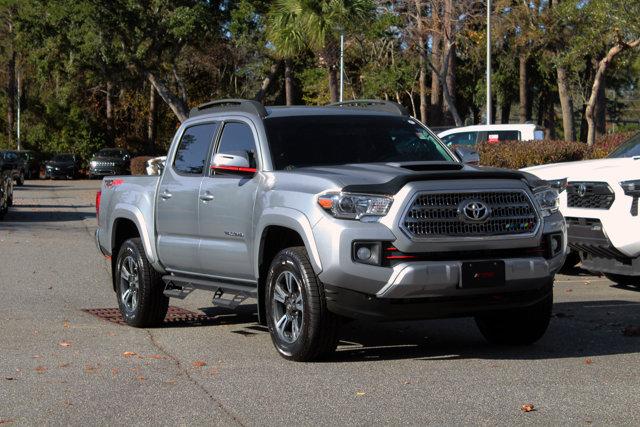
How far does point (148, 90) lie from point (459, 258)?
63.8 m

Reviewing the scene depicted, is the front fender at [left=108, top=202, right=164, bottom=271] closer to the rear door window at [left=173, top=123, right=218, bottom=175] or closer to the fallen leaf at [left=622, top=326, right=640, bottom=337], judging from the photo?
the rear door window at [left=173, top=123, right=218, bottom=175]

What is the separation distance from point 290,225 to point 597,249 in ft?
15.8

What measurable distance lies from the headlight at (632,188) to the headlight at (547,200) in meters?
3.32

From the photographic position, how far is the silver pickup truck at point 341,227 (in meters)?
7.79

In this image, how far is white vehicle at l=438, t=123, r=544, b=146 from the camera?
1153 inches

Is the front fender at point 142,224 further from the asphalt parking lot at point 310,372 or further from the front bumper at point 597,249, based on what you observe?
the front bumper at point 597,249

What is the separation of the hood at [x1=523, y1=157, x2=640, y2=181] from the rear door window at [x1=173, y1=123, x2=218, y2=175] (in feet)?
14.5

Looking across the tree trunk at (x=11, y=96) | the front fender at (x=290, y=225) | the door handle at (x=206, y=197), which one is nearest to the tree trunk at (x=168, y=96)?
the tree trunk at (x=11, y=96)

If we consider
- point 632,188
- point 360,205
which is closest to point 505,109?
point 632,188

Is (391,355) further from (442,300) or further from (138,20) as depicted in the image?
(138,20)

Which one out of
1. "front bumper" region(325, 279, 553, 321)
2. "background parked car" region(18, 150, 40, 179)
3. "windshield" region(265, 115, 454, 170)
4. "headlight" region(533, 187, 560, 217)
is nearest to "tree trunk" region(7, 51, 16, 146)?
"background parked car" region(18, 150, 40, 179)

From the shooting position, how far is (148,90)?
70.2 m

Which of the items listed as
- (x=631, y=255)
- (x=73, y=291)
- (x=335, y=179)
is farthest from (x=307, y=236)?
(x=73, y=291)

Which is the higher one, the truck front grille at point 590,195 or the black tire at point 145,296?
the truck front grille at point 590,195
